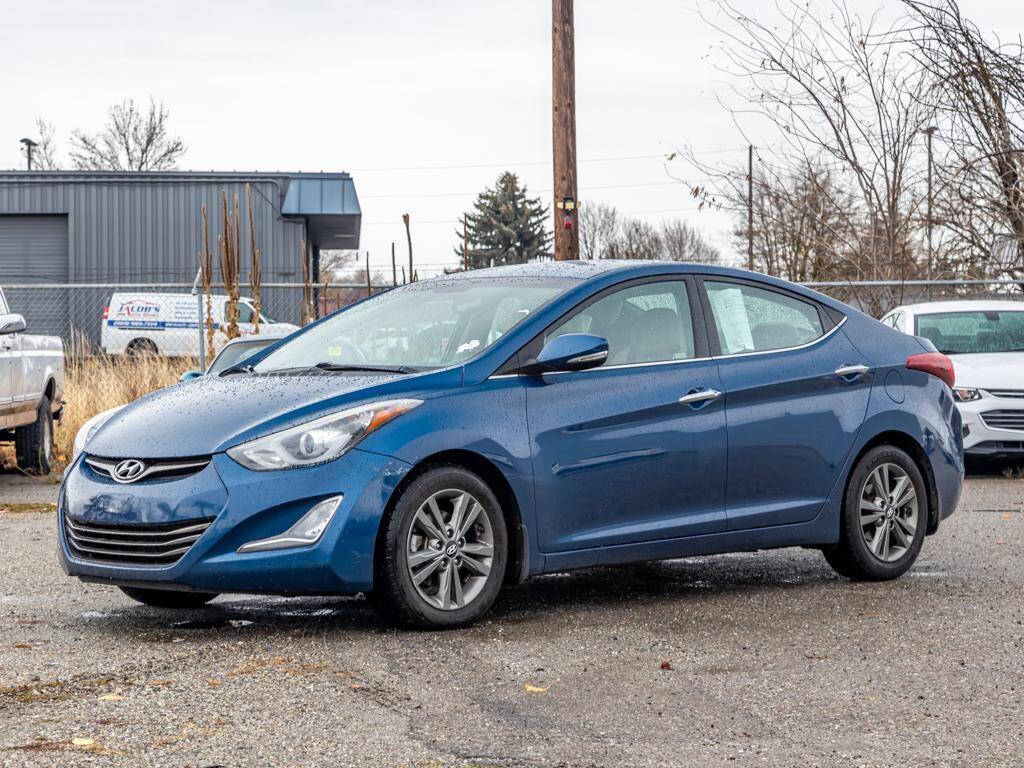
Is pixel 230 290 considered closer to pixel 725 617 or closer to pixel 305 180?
pixel 725 617

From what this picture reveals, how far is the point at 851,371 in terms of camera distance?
292 inches

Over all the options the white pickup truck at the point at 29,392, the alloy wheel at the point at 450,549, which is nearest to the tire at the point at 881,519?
the alloy wheel at the point at 450,549

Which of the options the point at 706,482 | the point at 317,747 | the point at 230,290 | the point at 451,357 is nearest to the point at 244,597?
the point at 451,357

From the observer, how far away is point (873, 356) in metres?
7.60

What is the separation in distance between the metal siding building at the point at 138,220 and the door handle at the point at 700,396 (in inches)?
1284

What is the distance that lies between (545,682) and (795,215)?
1767 cm

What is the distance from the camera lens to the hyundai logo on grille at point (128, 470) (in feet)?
19.3

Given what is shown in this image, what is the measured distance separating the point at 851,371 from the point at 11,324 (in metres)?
7.10

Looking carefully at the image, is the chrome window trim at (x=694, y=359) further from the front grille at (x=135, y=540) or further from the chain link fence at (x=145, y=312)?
the chain link fence at (x=145, y=312)

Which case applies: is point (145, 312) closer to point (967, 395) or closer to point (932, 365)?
point (967, 395)

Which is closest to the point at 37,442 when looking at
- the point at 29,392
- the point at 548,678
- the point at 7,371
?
the point at 29,392

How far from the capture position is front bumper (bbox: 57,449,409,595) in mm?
5691

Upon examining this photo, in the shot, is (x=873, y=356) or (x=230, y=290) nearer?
(x=873, y=356)

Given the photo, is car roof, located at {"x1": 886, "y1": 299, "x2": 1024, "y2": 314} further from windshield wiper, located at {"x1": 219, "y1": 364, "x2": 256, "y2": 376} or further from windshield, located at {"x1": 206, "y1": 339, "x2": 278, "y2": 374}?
windshield wiper, located at {"x1": 219, "y1": 364, "x2": 256, "y2": 376}
